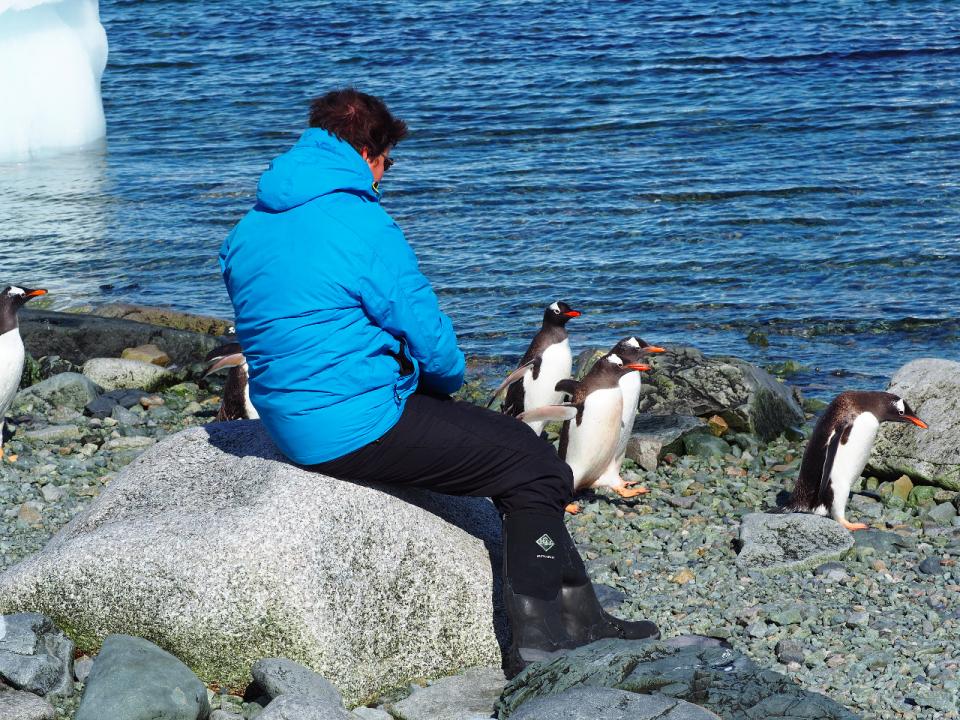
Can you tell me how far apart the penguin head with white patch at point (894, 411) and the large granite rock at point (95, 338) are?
5861 mm

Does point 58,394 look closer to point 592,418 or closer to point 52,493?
point 52,493

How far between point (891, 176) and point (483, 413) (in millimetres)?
12465

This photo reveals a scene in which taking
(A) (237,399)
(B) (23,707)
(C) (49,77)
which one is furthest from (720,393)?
(C) (49,77)

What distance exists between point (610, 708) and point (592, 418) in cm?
389

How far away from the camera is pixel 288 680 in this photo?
4.28 m

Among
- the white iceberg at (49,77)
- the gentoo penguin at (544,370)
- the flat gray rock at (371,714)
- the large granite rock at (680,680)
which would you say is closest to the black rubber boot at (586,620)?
the large granite rock at (680,680)

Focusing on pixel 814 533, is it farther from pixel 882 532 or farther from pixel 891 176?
pixel 891 176

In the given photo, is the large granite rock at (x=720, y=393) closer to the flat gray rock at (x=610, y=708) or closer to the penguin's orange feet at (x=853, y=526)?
the penguin's orange feet at (x=853, y=526)

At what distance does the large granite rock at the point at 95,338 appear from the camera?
10.9 metres

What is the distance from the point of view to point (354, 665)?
15.0ft

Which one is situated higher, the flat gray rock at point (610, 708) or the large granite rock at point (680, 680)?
the flat gray rock at point (610, 708)

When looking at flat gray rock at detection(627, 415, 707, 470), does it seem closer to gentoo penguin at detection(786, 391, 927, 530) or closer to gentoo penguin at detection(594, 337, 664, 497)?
gentoo penguin at detection(594, 337, 664, 497)

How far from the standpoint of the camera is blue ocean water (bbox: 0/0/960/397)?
40.0ft

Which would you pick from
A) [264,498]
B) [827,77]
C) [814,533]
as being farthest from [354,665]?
[827,77]
